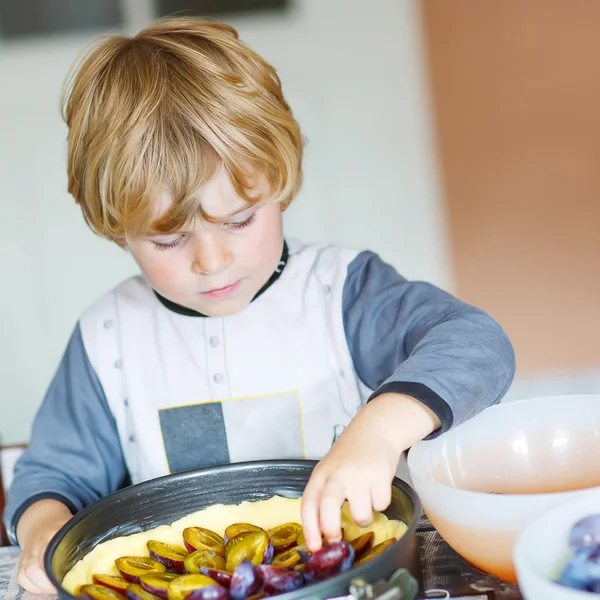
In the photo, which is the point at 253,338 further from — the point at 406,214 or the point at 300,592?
the point at 406,214

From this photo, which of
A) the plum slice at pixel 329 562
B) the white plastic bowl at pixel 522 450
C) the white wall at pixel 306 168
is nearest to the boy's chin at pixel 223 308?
the white plastic bowl at pixel 522 450

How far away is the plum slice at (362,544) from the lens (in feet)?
2.41

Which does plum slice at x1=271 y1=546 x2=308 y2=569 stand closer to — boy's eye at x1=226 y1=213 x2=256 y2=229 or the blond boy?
the blond boy

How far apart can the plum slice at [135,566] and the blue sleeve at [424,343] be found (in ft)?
0.88

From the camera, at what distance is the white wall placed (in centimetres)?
269

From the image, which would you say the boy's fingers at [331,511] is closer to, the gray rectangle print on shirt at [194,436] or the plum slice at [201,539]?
the plum slice at [201,539]

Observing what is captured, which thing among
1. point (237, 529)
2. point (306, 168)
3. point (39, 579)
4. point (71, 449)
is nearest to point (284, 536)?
point (237, 529)

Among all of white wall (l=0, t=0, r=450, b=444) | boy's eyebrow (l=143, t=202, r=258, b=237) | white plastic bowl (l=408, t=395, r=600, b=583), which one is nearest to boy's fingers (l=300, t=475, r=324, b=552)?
white plastic bowl (l=408, t=395, r=600, b=583)

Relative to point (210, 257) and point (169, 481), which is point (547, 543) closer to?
point (169, 481)

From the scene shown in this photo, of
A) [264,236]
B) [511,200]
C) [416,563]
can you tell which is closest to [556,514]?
[416,563]

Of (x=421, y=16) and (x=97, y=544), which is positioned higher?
(x=421, y=16)

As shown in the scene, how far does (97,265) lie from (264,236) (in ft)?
5.92

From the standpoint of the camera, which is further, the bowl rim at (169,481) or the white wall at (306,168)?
the white wall at (306,168)

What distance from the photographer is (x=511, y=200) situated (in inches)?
116
